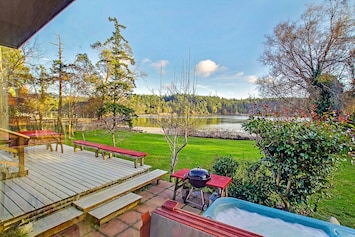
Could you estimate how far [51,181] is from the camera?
103 inches

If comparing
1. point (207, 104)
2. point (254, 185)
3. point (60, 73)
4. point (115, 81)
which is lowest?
point (254, 185)

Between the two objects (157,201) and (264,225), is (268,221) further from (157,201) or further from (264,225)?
(157,201)

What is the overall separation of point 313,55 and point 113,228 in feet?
26.7

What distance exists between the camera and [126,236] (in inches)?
77.7

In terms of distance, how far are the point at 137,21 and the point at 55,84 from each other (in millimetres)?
1923

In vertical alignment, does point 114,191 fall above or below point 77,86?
below

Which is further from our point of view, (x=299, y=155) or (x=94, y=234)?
(x=299, y=155)

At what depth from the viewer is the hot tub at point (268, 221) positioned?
185 cm

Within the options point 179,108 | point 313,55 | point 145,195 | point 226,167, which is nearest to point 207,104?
point 179,108

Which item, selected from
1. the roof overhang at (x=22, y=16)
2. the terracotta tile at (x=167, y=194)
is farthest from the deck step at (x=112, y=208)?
the roof overhang at (x=22, y=16)

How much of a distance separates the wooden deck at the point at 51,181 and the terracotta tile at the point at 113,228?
0.63m

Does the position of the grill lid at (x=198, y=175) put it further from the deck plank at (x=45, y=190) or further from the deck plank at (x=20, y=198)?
the deck plank at (x=20, y=198)

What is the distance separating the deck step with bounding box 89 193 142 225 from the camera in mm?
2156

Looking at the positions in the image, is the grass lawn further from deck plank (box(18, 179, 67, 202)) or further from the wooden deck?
deck plank (box(18, 179, 67, 202))
